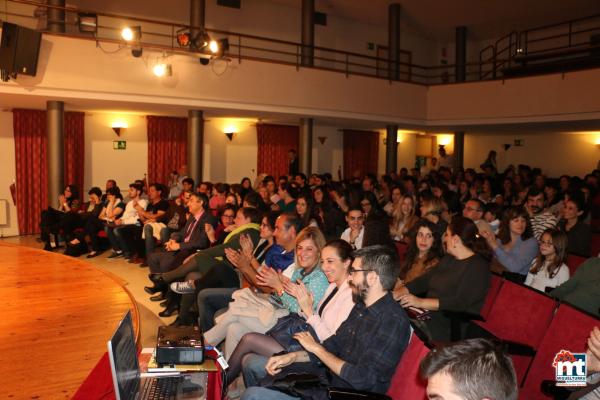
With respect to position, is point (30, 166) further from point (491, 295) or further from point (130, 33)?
point (491, 295)

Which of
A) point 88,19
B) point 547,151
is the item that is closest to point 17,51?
point 88,19

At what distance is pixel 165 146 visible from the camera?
1267cm

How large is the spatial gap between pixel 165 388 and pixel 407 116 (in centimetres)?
1155

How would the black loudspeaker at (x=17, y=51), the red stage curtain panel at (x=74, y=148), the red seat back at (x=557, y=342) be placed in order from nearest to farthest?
the red seat back at (x=557, y=342) → the black loudspeaker at (x=17, y=51) → the red stage curtain panel at (x=74, y=148)

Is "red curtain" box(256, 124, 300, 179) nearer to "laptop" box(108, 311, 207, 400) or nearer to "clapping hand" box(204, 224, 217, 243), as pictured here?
"clapping hand" box(204, 224, 217, 243)

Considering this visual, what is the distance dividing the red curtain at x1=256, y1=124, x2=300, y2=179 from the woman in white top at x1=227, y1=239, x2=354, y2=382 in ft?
35.5

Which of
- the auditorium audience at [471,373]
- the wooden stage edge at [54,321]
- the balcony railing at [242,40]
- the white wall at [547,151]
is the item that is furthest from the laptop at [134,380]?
the white wall at [547,151]

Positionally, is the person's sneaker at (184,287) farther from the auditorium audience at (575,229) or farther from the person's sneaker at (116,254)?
the person's sneaker at (116,254)

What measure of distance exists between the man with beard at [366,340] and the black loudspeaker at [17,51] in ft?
22.7

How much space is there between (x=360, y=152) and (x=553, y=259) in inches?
462

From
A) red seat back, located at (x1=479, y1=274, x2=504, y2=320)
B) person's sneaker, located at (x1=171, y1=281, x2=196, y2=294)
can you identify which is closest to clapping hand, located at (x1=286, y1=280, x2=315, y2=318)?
red seat back, located at (x1=479, y1=274, x2=504, y2=320)

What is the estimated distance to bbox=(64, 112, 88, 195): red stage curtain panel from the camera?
11.4 meters

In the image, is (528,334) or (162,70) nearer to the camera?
(528,334)

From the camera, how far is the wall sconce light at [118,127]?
12008 mm
